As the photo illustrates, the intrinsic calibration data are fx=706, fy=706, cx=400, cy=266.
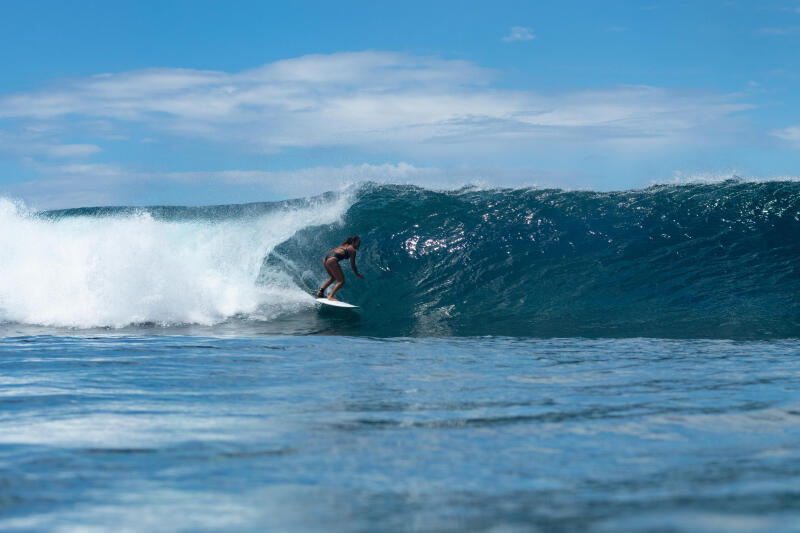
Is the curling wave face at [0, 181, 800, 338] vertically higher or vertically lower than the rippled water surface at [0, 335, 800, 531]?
higher

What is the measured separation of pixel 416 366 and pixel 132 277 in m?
7.03

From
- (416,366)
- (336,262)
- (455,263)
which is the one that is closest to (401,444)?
(416,366)

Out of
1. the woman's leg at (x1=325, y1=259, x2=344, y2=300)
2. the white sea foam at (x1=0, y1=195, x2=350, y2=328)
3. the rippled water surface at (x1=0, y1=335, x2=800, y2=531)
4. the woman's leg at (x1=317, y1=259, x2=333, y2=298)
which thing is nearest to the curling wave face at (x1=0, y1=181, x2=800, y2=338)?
the white sea foam at (x1=0, y1=195, x2=350, y2=328)

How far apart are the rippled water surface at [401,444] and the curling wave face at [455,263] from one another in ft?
13.7

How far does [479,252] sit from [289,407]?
10.0 meters

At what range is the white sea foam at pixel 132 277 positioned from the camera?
11.7 m

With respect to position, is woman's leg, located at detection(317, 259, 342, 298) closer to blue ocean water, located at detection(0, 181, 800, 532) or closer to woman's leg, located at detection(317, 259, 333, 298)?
woman's leg, located at detection(317, 259, 333, 298)

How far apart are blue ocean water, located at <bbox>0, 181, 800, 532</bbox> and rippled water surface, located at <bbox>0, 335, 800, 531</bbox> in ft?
0.07

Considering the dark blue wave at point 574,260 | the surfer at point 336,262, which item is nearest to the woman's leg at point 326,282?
the surfer at point 336,262

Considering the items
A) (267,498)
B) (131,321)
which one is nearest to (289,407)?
(267,498)

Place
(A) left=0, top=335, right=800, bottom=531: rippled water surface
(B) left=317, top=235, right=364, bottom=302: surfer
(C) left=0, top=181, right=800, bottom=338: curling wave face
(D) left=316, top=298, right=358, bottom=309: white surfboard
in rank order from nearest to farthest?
(A) left=0, top=335, right=800, bottom=531: rippled water surface
(C) left=0, top=181, right=800, bottom=338: curling wave face
(D) left=316, top=298, right=358, bottom=309: white surfboard
(B) left=317, top=235, right=364, bottom=302: surfer

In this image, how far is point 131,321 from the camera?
11.5 m

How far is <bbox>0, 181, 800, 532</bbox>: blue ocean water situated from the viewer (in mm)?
3047

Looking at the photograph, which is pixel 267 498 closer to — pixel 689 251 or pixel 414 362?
pixel 414 362
